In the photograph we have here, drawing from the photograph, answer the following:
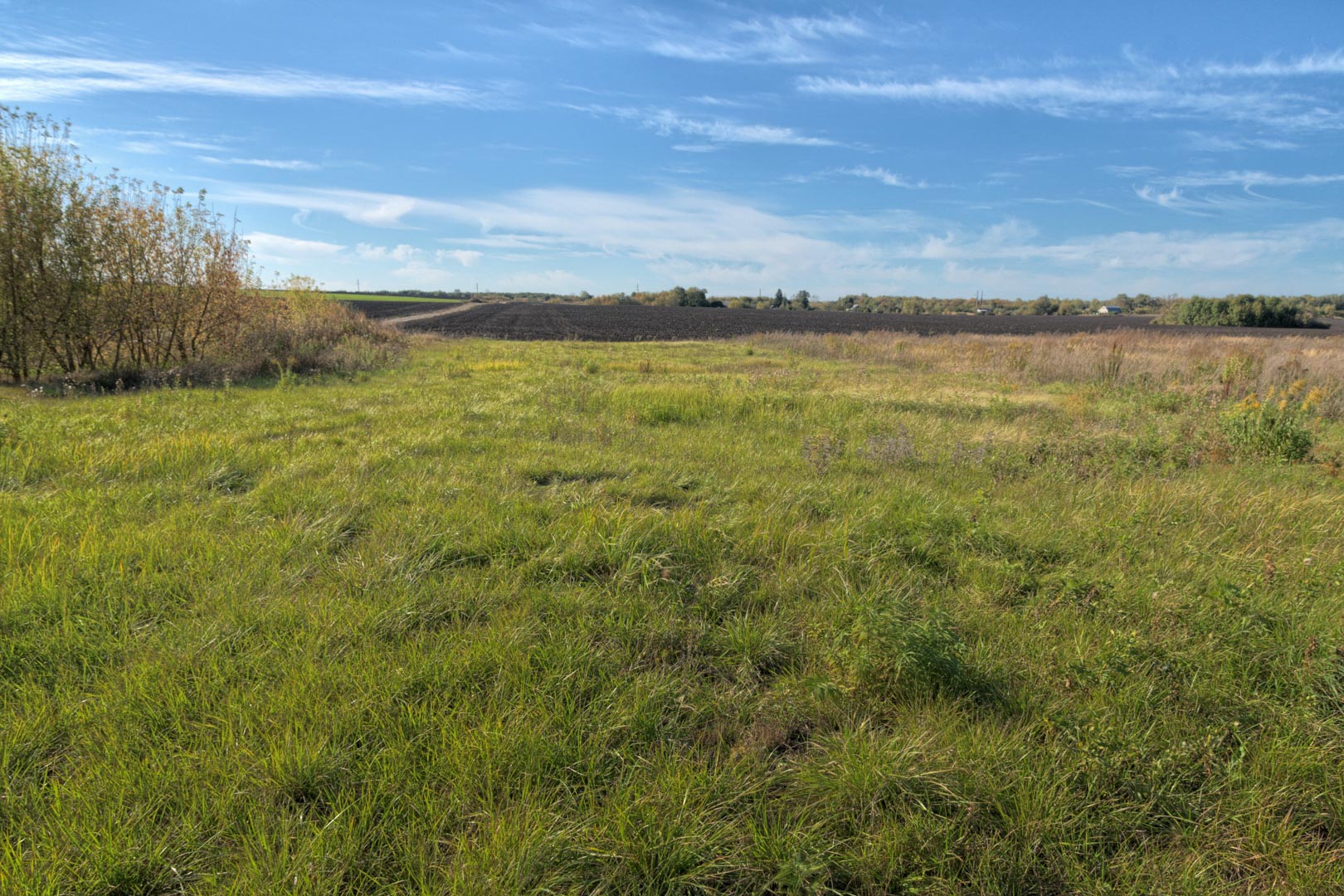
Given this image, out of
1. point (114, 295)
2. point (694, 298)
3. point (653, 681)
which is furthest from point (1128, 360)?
point (694, 298)

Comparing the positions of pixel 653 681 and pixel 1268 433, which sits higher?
pixel 1268 433

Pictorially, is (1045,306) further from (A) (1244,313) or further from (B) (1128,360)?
(B) (1128,360)

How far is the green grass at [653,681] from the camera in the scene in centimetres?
212

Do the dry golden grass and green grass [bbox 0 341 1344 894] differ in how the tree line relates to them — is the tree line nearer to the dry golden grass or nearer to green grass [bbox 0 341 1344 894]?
green grass [bbox 0 341 1344 894]

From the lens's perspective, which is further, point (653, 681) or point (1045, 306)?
point (1045, 306)

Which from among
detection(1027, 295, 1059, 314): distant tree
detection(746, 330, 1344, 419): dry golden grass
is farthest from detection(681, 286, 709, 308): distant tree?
detection(746, 330, 1344, 419): dry golden grass

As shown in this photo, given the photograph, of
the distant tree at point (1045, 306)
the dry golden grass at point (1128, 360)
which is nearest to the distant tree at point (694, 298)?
the distant tree at point (1045, 306)

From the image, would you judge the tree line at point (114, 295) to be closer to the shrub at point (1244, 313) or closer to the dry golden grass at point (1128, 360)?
the dry golden grass at point (1128, 360)

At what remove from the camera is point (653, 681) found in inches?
116

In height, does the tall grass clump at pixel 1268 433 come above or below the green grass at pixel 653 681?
above

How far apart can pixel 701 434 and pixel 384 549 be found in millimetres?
4966

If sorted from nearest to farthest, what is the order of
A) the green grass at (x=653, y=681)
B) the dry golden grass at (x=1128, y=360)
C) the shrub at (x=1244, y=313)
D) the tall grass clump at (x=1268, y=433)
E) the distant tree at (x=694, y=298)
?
the green grass at (x=653, y=681)
the tall grass clump at (x=1268, y=433)
the dry golden grass at (x=1128, y=360)
the shrub at (x=1244, y=313)
the distant tree at (x=694, y=298)

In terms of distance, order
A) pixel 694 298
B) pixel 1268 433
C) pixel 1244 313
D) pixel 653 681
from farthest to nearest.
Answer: pixel 694 298 → pixel 1244 313 → pixel 1268 433 → pixel 653 681

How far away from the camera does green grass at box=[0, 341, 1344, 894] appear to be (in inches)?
83.5
